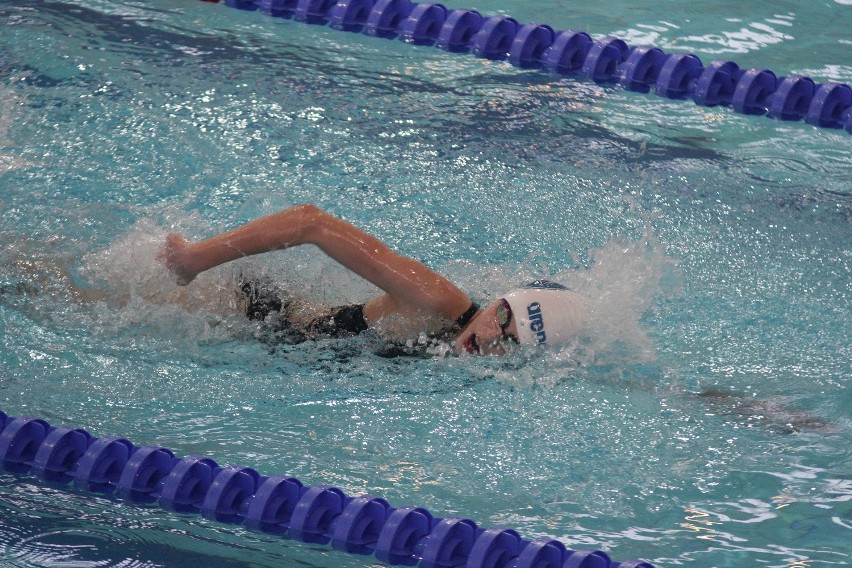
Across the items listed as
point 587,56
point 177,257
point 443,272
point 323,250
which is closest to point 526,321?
point 323,250

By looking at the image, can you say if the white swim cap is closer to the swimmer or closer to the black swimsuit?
the swimmer

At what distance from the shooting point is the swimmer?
130 inches

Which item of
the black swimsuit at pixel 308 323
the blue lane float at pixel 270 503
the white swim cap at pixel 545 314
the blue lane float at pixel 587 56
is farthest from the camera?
the blue lane float at pixel 587 56

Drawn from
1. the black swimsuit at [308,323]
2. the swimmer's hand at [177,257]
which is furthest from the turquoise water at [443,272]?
the swimmer's hand at [177,257]

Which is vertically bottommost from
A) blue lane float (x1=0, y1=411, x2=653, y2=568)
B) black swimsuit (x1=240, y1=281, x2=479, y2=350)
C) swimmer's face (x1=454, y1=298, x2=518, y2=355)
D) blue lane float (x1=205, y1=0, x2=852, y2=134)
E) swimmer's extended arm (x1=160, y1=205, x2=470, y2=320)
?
blue lane float (x1=0, y1=411, x2=653, y2=568)

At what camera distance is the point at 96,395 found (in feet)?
10.6

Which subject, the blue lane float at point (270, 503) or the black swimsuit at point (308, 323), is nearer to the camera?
the blue lane float at point (270, 503)

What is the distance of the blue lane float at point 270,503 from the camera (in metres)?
2.54

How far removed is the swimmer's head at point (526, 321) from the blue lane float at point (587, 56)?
2.35 meters

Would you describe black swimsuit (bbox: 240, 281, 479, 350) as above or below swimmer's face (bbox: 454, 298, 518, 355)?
below

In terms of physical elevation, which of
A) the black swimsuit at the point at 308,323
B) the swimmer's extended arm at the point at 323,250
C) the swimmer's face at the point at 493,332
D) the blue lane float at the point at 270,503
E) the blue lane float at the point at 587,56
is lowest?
the blue lane float at the point at 270,503

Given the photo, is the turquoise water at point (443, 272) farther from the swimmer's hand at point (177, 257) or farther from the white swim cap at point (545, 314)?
the swimmer's hand at point (177, 257)

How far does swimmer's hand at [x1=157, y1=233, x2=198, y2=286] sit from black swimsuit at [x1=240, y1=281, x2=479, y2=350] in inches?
11.1

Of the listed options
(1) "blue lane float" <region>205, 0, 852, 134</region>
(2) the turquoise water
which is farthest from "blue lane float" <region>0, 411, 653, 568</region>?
(1) "blue lane float" <region>205, 0, 852, 134</region>
